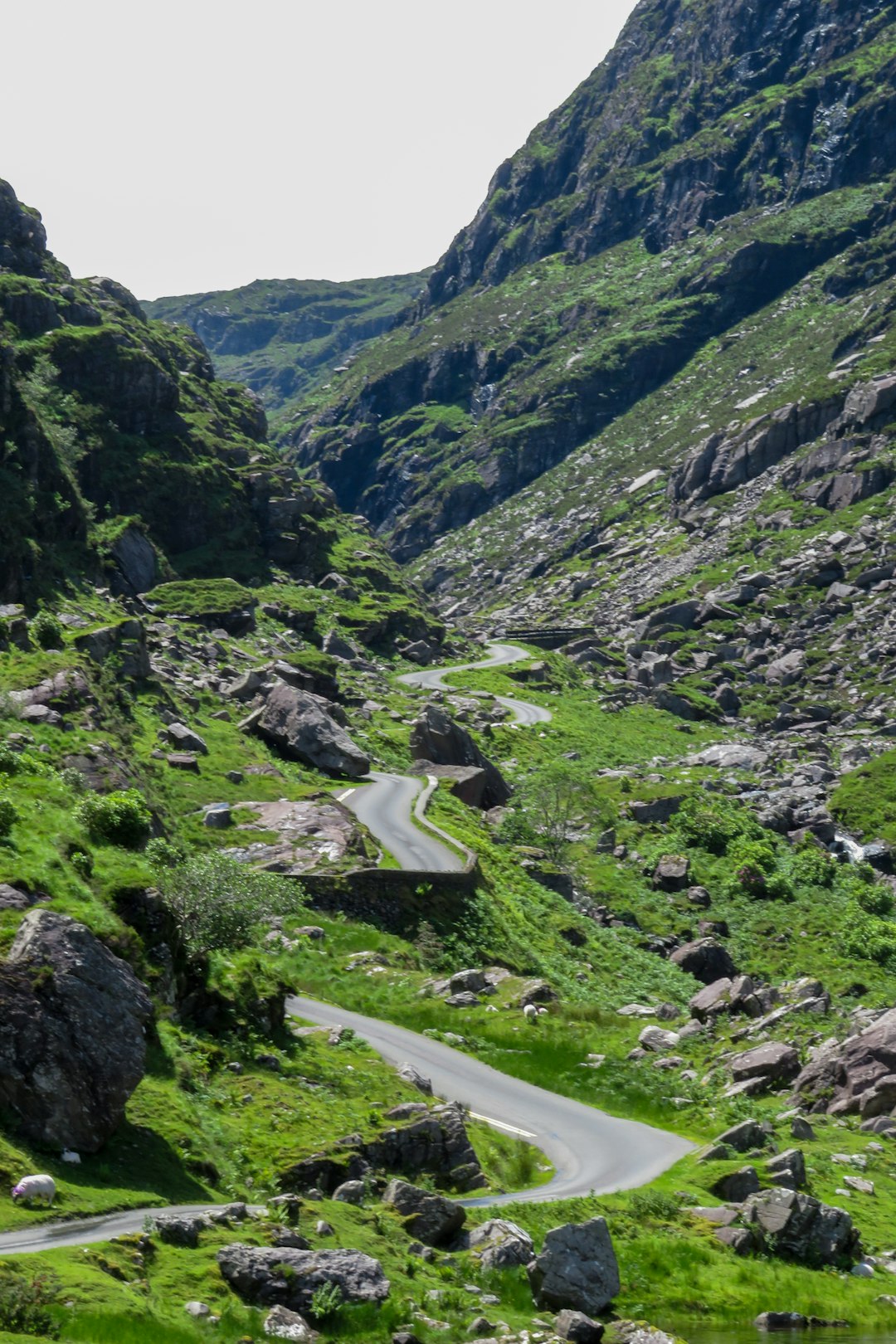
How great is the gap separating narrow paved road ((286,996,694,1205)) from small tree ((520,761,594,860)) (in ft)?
135

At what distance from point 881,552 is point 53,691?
472 ft

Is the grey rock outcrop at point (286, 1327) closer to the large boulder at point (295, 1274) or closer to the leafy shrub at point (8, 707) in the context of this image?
the large boulder at point (295, 1274)

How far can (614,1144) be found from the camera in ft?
106

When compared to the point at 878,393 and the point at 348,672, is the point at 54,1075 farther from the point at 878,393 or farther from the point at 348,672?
the point at 878,393

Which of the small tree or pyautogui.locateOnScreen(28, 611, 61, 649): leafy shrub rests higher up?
pyautogui.locateOnScreen(28, 611, 61, 649): leafy shrub

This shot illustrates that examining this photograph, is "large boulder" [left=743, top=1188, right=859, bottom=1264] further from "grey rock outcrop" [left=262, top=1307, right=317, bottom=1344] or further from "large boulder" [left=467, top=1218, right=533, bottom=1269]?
"grey rock outcrop" [left=262, top=1307, right=317, bottom=1344]

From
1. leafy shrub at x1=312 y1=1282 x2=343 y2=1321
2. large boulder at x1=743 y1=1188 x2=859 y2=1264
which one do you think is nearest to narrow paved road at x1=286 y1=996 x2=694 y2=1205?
large boulder at x1=743 y1=1188 x2=859 y2=1264

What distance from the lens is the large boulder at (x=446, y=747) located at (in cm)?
8594

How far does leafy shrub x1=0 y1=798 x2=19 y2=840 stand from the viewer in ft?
83.6

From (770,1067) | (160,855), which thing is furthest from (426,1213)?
(770,1067)

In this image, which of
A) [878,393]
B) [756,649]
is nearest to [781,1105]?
[756,649]

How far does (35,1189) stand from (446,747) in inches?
2738

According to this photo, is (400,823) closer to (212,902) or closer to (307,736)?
(307,736)

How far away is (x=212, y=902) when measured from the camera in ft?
103
